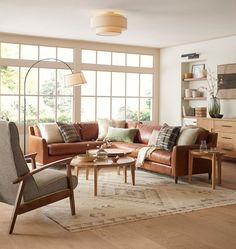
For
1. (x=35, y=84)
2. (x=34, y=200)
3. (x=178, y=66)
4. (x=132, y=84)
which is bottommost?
(x=34, y=200)

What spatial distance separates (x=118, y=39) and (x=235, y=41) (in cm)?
252

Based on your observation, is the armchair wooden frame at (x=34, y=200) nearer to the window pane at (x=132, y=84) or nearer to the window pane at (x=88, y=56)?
the window pane at (x=88, y=56)

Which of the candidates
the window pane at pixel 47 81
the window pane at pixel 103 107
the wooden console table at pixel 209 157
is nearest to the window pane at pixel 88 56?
the window pane at pixel 47 81

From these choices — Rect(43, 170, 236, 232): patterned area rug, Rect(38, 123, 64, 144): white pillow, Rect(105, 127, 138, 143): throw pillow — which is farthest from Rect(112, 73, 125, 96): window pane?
Rect(43, 170, 236, 232): patterned area rug

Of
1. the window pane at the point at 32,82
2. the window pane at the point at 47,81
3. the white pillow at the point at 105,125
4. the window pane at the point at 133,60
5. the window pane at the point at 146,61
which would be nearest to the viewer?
the white pillow at the point at 105,125

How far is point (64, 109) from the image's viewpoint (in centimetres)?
907

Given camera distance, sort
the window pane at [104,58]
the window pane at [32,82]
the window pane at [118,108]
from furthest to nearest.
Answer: the window pane at [118,108], the window pane at [104,58], the window pane at [32,82]

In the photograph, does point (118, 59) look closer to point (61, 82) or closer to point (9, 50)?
point (61, 82)

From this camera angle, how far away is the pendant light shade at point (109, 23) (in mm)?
6176

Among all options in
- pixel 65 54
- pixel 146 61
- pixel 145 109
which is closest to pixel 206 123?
pixel 145 109

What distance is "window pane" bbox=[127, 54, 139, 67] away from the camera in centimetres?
989

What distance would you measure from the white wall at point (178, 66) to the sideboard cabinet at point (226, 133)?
0.54 m

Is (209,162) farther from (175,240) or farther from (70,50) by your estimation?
(70,50)

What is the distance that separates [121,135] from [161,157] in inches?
69.3
